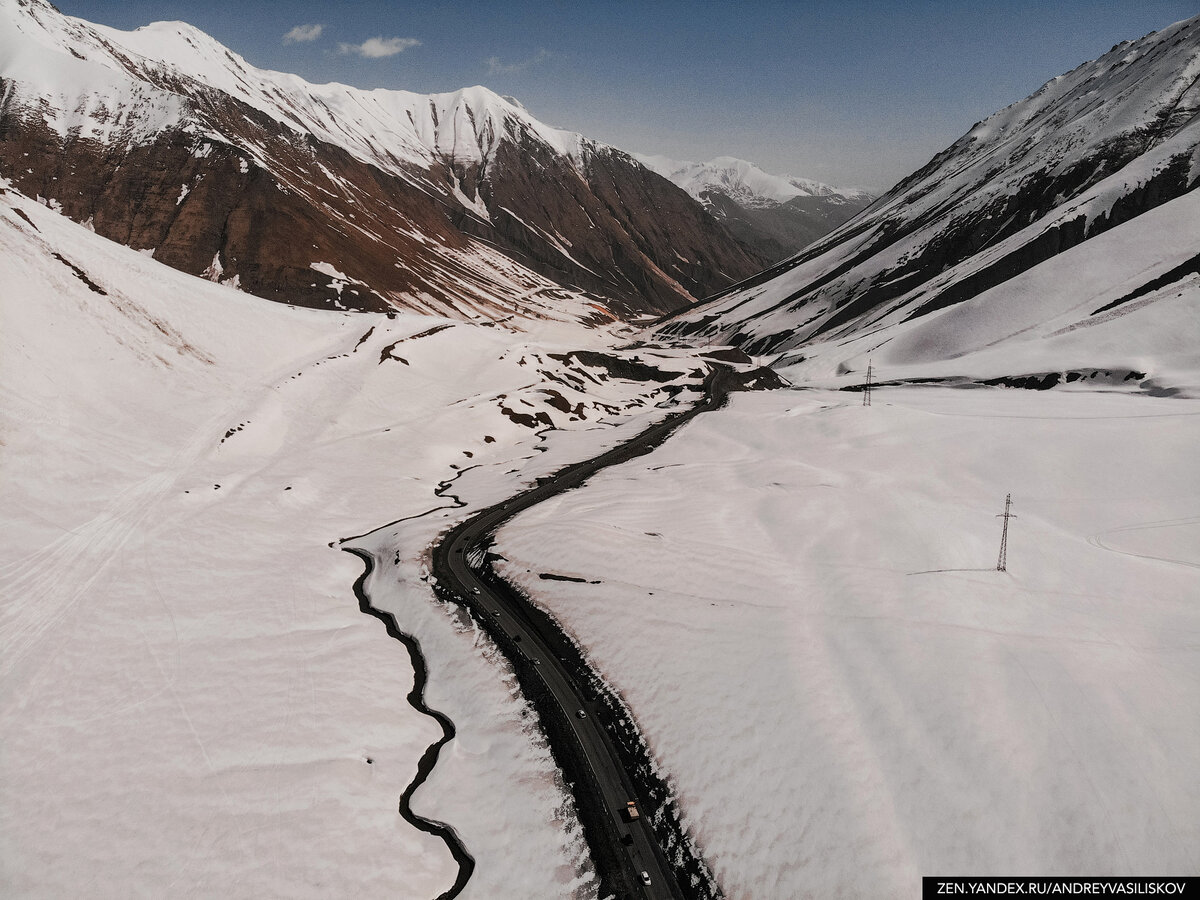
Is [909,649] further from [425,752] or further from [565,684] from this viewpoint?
[425,752]

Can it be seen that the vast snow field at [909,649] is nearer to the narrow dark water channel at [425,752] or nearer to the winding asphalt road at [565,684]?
the winding asphalt road at [565,684]

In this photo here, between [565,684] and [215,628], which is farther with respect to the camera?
[215,628]

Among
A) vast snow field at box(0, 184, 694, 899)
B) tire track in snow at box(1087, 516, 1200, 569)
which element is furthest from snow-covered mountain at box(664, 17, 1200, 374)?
vast snow field at box(0, 184, 694, 899)

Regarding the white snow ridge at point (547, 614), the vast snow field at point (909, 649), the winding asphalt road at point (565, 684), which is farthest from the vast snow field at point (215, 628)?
the vast snow field at point (909, 649)

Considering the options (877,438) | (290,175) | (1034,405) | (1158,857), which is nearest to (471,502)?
(877,438)

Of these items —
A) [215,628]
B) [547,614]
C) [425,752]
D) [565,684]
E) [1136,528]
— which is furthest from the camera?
[1136,528]

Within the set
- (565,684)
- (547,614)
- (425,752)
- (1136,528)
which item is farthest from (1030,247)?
(425,752)
